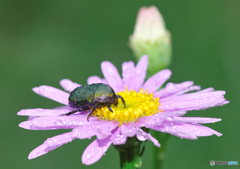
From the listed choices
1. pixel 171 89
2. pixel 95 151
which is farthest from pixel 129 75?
pixel 95 151

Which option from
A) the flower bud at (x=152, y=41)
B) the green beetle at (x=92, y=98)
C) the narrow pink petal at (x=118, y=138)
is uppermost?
the flower bud at (x=152, y=41)

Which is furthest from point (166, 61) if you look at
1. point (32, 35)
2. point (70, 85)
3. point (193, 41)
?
point (32, 35)

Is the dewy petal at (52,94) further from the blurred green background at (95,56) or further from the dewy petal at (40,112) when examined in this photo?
the blurred green background at (95,56)

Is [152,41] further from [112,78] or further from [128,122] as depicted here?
[128,122]

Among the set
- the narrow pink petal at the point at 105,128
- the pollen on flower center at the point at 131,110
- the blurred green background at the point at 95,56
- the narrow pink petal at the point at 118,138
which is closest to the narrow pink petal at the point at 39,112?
the pollen on flower center at the point at 131,110

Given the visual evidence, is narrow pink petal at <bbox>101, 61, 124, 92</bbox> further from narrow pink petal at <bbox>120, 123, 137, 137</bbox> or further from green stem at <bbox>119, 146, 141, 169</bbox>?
green stem at <bbox>119, 146, 141, 169</bbox>

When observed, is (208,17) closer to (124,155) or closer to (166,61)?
(166,61)
